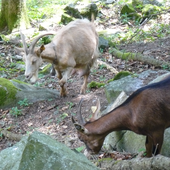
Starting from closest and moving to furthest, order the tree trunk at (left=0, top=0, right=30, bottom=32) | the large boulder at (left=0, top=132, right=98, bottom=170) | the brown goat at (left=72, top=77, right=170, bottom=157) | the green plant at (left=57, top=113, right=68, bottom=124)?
the large boulder at (left=0, top=132, right=98, bottom=170)
the brown goat at (left=72, top=77, right=170, bottom=157)
the green plant at (left=57, top=113, right=68, bottom=124)
the tree trunk at (left=0, top=0, right=30, bottom=32)

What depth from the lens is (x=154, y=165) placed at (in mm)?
3170

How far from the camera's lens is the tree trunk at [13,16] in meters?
12.9

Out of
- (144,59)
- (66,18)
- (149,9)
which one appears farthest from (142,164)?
(149,9)

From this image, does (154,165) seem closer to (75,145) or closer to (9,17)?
(75,145)

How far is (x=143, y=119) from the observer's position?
3.99 m

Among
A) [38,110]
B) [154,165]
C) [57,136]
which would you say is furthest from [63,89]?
[154,165]

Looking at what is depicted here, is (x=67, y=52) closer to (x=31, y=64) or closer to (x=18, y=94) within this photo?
(x=31, y=64)

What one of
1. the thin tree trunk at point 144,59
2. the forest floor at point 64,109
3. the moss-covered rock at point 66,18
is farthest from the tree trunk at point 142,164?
the moss-covered rock at point 66,18

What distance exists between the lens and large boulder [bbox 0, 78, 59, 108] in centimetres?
728

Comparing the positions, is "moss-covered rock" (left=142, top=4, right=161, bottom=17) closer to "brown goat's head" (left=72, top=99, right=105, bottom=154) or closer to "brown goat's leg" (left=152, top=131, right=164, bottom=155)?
"brown goat's head" (left=72, top=99, right=105, bottom=154)

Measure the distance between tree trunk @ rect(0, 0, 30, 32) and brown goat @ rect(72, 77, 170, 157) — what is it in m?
9.94

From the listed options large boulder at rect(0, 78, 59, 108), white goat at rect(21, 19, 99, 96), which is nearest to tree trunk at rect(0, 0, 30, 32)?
white goat at rect(21, 19, 99, 96)

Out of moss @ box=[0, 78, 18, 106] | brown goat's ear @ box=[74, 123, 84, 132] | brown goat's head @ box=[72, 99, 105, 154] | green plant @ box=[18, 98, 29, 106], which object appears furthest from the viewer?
moss @ box=[0, 78, 18, 106]

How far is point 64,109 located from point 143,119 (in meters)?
3.18
